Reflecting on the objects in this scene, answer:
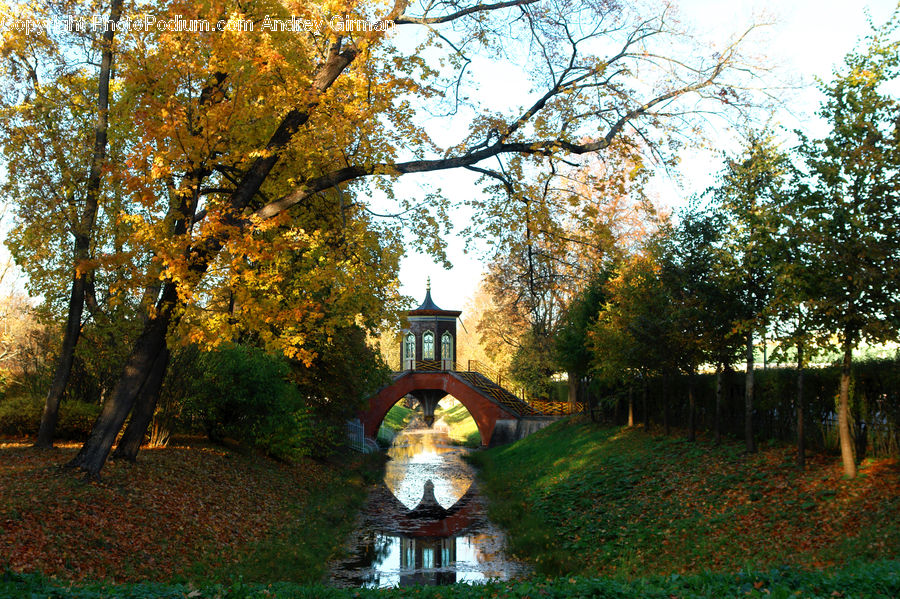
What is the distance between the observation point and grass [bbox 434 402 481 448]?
4716 cm

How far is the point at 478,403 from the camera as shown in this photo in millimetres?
40969

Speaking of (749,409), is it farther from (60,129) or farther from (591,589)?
(60,129)

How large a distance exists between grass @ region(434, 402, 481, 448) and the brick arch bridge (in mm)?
3774

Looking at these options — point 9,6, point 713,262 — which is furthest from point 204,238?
point 713,262

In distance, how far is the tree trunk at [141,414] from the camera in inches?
512

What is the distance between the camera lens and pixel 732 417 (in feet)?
63.0

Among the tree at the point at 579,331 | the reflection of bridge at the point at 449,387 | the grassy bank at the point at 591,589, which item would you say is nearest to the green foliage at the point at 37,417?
the grassy bank at the point at 591,589

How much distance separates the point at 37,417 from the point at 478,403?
87.9 feet

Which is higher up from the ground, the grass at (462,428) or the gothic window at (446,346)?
the gothic window at (446,346)

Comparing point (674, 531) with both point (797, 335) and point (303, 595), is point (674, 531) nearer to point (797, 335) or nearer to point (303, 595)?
point (797, 335)

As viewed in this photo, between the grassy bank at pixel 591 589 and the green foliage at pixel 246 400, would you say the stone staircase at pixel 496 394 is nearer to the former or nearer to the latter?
the green foliage at pixel 246 400

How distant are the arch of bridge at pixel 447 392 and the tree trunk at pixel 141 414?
995 inches

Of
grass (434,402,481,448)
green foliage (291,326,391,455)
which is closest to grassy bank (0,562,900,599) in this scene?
green foliage (291,326,391,455)

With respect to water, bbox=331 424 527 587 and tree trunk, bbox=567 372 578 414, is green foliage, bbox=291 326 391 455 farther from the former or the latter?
tree trunk, bbox=567 372 578 414
